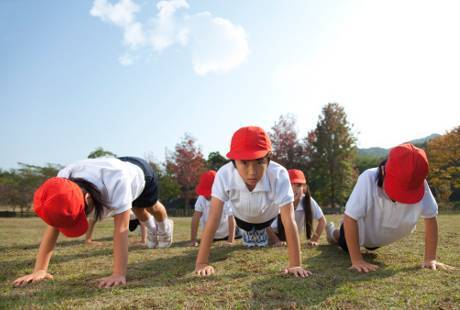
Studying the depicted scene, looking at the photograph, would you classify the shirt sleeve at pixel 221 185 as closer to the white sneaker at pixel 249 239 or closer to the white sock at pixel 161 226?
the white sneaker at pixel 249 239

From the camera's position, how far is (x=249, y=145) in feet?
11.6

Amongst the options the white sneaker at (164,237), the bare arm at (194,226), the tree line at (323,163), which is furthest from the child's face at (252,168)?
the tree line at (323,163)

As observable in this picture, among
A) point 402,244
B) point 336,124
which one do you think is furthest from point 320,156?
point 402,244

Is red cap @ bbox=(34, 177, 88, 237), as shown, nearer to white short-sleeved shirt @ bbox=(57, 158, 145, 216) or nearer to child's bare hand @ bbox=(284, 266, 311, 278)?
Result: white short-sleeved shirt @ bbox=(57, 158, 145, 216)

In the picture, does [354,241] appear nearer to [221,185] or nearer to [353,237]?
[353,237]

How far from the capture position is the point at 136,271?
3.77 m

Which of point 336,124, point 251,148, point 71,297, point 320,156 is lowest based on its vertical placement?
point 71,297

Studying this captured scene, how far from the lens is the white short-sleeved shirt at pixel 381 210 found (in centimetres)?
367

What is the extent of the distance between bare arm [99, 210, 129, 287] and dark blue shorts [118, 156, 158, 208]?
1518 mm

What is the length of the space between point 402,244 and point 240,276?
3564 mm

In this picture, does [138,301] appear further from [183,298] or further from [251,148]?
[251,148]

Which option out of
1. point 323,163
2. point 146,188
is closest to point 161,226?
point 146,188

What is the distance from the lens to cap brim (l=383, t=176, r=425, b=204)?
3305 mm

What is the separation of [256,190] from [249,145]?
0.86 m
